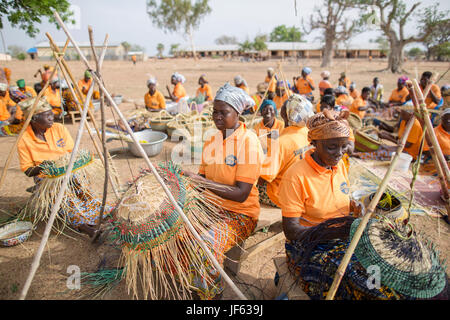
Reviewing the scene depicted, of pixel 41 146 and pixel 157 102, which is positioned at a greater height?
pixel 157 102

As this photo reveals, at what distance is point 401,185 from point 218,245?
3.31m

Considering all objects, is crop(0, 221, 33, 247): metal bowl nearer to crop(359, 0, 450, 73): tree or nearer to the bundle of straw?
the bundle of straw

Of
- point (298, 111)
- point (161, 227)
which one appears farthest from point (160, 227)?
point (298, 111)

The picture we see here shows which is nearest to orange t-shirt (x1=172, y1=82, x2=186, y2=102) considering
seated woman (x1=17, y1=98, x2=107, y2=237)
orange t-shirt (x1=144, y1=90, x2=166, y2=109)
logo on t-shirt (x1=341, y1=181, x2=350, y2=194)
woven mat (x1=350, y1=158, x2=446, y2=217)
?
orange t-shirt (x1=144, y1=90, x2=166, y2=109)

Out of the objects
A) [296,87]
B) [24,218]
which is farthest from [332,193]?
[296,87]

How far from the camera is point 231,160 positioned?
2053 millimetres

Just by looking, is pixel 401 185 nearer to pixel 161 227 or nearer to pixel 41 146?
pixel 161 227

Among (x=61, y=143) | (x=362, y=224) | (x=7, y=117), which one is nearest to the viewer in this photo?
(x=362, y=224)

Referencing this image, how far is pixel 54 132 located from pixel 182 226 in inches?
93.2

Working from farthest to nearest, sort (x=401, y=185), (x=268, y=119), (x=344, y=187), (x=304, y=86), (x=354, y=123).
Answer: (x=304, y=86)
(x=354, y=123)
(x=401, y=185)
(x=268, y=119)
(x=344, y=187)

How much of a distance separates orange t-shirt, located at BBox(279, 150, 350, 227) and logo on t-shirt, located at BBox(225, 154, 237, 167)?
0.45 meters
